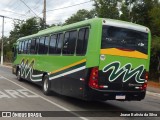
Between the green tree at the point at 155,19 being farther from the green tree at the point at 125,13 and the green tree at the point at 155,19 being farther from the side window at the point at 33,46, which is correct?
the side window at the point at 33,46

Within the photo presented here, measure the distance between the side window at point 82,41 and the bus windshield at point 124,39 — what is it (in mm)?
725

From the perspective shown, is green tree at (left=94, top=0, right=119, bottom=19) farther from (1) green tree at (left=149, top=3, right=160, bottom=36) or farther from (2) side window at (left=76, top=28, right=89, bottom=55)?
(2) side window at (left=76, top=28, right=89, bottom=55)

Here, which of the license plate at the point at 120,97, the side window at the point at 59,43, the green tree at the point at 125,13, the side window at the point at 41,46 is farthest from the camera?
the green tree at the point at 125,13

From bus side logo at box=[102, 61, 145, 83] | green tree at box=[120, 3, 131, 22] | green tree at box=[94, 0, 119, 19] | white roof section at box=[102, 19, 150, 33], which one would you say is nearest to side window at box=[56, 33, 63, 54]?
white roof section at box=[102, 19, 150, 33]

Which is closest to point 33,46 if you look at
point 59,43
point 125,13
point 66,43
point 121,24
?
point 59,43

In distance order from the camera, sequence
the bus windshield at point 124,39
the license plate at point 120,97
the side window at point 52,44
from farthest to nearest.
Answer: the side window at point 52,44
the license plate at point 120,97
the bus windshield at point 124,39

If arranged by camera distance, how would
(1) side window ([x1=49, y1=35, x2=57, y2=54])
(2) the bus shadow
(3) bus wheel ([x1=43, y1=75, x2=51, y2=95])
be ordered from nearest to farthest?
(2) the bus shadow → (1) side window ([x1=49, y1=35, x2=57, y2=54]) → (3) bus wheel ([x1=43, y1=75, x2=51, y2=95])

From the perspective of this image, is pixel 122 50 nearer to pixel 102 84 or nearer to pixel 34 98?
pixel 102 84

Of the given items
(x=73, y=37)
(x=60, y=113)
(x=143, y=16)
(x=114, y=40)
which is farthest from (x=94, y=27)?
(x=143, y=16)

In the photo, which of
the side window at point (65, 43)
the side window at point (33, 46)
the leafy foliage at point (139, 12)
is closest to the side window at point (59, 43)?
the side window at point (65, 43)

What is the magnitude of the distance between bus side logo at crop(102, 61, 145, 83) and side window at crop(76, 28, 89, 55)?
1.06 m

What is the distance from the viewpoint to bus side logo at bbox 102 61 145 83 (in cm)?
1254

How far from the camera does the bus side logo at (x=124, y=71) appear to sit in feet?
41.1

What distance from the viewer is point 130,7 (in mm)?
33500
